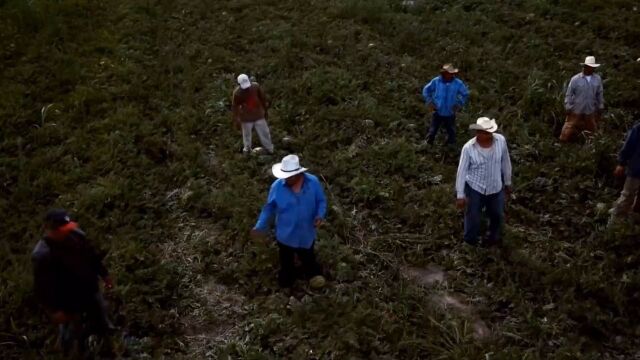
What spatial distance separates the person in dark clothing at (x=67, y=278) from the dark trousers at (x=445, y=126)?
5.99 metres

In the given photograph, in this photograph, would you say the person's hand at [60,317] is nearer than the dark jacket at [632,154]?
Yes

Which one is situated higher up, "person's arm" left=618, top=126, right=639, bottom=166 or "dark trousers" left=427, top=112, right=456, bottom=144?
"person's arm" left=618, top=126, right=639, bottom=166

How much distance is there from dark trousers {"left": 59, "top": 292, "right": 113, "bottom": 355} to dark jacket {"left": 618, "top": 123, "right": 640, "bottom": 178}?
6.48m

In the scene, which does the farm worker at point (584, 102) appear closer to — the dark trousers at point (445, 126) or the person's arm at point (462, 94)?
the person's arm at point (462, 94)

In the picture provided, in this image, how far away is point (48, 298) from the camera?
16.4 feet

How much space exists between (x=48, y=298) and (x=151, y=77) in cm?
771

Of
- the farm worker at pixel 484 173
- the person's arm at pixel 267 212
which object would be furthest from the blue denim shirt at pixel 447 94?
the person's arm at pixel 267 212

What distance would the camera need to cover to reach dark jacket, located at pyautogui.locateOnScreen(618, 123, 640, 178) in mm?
6762

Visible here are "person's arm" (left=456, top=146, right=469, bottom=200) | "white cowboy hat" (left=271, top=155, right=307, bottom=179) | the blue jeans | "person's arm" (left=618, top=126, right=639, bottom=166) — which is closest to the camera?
"white cowboy hat" (left=271, top=155, right=307, bottom=179)

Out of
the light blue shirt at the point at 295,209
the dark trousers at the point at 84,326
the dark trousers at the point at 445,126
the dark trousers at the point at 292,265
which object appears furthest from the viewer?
the dark trousers at the point at 445,126

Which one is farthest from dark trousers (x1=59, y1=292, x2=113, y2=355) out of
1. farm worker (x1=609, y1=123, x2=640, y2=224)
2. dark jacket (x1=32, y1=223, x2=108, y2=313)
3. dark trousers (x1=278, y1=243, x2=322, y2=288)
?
farm worker (x1=609, y1=123, x2=640, y2=224)

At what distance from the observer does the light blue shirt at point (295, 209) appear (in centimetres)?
585

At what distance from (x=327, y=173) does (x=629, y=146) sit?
4278 millimetres

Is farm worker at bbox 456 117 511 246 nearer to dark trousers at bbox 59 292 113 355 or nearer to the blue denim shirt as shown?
the blue denim shirt
